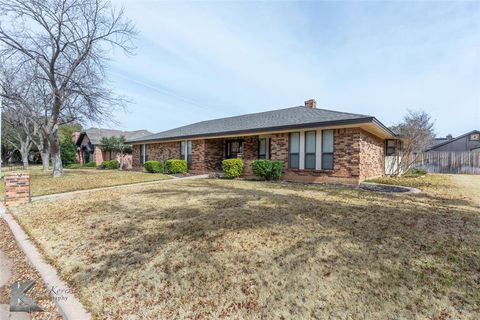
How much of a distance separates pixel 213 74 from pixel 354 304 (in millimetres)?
14573

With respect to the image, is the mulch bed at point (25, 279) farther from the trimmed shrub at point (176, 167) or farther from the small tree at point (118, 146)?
the small tree at point (118, 146)

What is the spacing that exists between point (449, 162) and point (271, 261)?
22.7m

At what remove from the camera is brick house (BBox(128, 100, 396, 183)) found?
32.4 ft

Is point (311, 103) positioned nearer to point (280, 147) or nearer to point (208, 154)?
point (280, 147)

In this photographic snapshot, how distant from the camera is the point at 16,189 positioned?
702 cm

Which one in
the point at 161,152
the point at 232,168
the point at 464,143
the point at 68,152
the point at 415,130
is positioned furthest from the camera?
the point at 68,152

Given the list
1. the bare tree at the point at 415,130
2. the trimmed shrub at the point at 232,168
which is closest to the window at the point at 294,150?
the trimmed shrub at the point at 232,168

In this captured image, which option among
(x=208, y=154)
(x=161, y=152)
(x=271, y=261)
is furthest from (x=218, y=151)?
(x=271, y=261)

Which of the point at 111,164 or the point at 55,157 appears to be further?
the point at 111,164

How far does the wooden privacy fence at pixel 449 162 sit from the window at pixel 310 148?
10501mm

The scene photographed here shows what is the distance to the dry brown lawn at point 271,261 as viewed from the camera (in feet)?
7.53

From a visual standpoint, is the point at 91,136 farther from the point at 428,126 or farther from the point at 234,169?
the point at 428,126

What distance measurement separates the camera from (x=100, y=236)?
163 inches

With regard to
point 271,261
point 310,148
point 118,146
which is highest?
point 118,146
